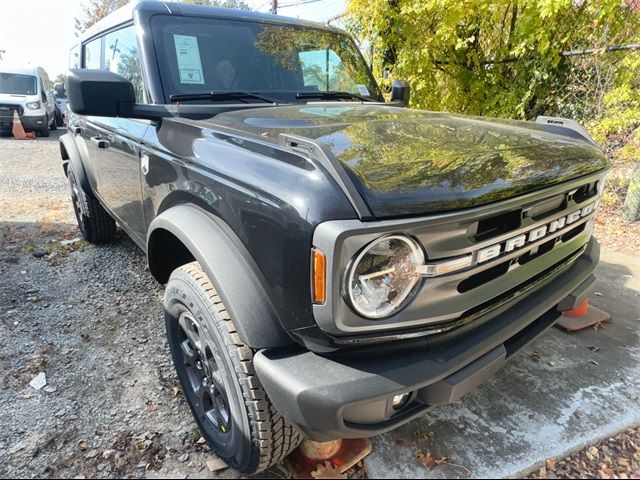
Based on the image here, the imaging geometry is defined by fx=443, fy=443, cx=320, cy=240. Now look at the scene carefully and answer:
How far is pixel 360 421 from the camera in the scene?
142 centimetres

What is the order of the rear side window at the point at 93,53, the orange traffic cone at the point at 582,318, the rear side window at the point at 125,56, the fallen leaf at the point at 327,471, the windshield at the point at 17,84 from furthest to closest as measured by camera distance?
the windshield at the point at 17,84 → the rear side window at the point at 93,53 → the orange traffic cone at the point at 582,318 → the rear side window at the point at 125,56 → the fallen leaf at the point at 327,471

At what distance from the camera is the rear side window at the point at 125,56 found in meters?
2.59

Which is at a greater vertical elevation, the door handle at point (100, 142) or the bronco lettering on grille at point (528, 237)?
the door handle at point (100, 142)

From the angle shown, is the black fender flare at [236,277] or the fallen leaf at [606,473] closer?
the black fender flare at [236,277]

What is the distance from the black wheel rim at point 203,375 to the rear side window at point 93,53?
2712 millimetres

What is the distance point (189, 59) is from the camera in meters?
2.52

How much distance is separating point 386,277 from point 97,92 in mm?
1658

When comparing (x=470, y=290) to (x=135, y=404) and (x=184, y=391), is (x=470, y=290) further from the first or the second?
(x=135, y=404)

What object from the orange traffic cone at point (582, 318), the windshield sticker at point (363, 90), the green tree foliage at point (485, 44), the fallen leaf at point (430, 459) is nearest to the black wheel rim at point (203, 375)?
the fallen leaf at point (430, 459)

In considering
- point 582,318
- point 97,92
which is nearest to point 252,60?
point 97,92

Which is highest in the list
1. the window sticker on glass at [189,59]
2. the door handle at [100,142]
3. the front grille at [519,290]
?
the window sticker on glass at [189,59]

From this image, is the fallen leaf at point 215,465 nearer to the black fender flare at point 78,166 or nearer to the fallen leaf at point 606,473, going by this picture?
the fallen leaf at point 606,473

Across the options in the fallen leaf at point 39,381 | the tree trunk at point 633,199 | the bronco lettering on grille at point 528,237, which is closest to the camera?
the bronco lettering on grille at point 528,237

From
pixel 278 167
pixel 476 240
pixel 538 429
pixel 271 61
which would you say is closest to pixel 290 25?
pixel 271 61
